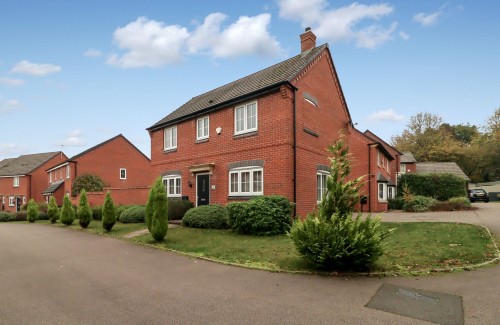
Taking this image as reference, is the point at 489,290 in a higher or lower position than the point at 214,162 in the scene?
lower

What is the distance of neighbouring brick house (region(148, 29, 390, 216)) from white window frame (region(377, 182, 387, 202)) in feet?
28.1

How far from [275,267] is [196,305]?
9.06ft

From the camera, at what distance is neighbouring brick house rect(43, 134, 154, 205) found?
3494 centimetres

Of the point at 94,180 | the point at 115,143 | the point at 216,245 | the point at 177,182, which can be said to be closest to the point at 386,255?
the point at 216,245

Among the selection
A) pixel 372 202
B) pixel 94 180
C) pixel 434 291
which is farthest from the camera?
pixel 94 180

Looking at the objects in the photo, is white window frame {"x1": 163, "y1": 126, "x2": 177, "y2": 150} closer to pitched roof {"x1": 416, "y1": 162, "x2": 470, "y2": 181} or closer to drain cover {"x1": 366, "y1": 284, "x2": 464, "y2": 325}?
drain cover {"x1": 366, "y1": 284, "x2": 464, "y2": 325}

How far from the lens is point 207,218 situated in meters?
14.1

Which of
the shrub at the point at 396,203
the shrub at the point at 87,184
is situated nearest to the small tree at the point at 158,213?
the shrub at the point at 396,203

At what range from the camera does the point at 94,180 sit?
111 ft

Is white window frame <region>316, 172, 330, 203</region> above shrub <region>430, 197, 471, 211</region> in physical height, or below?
above

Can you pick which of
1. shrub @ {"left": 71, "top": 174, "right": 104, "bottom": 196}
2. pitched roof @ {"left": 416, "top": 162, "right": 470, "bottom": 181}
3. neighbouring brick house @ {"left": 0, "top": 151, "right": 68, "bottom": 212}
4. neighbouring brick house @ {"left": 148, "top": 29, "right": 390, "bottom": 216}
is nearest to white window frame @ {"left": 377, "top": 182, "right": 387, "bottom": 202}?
neighbouring brick house @ {"left": 148, "top": 29, "right": 390, "bottom": 216}

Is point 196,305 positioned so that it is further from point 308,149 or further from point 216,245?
point 308,149

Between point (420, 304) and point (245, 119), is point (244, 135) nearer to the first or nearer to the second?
point (245, 119)

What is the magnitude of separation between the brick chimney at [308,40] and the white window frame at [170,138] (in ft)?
30.9
